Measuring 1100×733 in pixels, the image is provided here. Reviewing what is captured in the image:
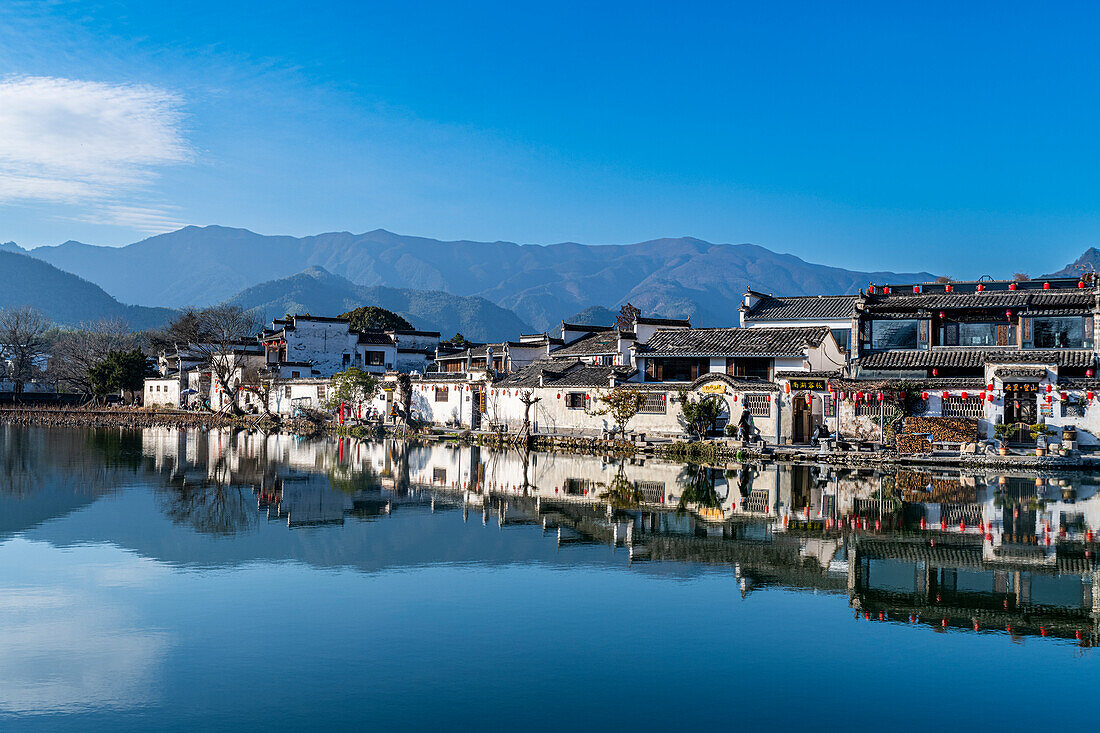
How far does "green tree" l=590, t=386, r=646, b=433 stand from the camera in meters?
40.7

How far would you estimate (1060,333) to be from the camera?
3706cm

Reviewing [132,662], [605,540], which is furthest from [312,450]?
[132,662]

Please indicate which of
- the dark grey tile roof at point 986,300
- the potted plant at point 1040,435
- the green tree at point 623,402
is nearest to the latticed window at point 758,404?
the green tree at point 623,402

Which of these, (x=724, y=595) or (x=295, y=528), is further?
(x=295, y=528)

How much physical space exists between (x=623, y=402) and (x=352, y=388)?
1987 cm

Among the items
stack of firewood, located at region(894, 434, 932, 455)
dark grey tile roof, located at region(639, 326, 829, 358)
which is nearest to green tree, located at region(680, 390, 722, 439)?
dark grey tile roof, located at region(639, 326, 829, 358)

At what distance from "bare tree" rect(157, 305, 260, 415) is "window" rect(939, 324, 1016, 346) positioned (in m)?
41.5

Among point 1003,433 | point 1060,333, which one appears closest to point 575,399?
point 1003,433

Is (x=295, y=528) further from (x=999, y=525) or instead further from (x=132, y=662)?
(x=999, y=525)

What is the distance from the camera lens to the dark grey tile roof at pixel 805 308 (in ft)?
148

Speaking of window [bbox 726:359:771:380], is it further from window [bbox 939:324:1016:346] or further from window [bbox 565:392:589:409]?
window [bbox 939:324:1016:346]

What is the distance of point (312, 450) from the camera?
41.0 m

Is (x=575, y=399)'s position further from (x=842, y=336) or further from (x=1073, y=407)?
(x=1073, y=407)

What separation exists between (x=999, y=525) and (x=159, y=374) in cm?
6410
